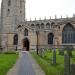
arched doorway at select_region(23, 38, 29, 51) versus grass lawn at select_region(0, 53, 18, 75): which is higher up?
arched doorway at select_region(23, 38, 29, 51)

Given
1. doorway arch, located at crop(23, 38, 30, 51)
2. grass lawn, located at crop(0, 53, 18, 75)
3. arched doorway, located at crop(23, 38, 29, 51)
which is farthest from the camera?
doorway arch, located at crop(23, 38, 30, 51)

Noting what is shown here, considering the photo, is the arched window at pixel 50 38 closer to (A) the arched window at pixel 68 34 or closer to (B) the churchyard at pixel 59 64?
(A) the arched window at pixel 68 34

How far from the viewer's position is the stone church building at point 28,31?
70688mm

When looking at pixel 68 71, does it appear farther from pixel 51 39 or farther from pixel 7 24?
pixel 7 24

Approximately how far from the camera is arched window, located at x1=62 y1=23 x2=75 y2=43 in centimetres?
7056

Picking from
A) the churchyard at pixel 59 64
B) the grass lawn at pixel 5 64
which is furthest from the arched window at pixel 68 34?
the churchyard at pixel 59 64

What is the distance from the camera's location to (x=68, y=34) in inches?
2773

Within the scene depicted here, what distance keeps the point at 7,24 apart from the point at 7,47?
17135 mm

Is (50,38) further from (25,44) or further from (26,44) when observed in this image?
(25,44)

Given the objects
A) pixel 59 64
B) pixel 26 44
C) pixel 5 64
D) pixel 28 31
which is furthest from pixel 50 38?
pixel 59 64

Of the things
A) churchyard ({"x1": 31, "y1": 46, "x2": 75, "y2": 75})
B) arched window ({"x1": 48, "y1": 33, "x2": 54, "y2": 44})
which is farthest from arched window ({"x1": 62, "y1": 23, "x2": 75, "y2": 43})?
churchyard ({"x1": 31, "y1": 46, "x2": 75, "y2": 75})

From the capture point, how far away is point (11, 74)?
17.0 meters

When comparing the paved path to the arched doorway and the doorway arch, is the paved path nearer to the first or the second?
the arched doorway

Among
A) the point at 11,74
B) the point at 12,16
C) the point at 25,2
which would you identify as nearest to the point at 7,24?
the point at 12,16
